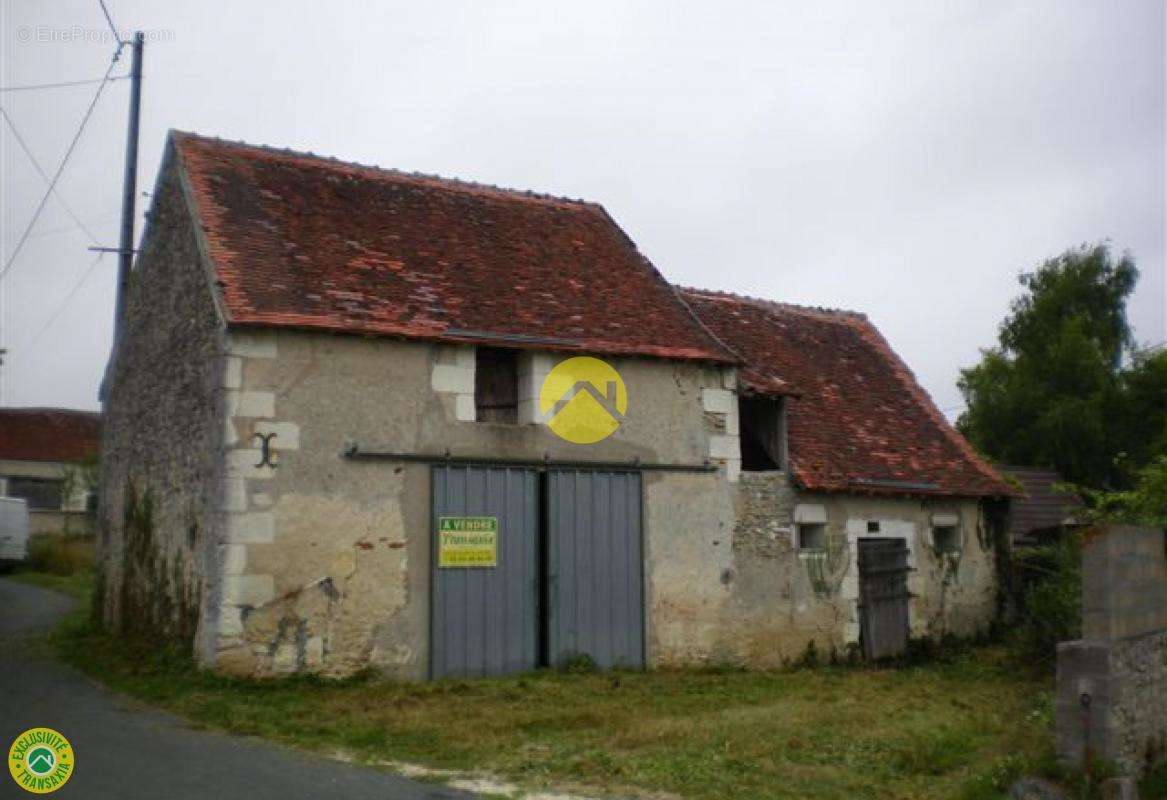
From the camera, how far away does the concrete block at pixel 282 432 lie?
1111 cm

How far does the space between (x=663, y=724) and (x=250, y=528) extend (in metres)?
4.43

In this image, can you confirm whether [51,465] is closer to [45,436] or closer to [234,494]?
[45,436]

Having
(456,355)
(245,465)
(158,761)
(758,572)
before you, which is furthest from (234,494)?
(758,572)

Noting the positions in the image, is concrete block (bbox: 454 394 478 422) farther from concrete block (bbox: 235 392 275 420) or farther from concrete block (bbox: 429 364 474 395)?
concrete block (bbox: 235 392 275 420)

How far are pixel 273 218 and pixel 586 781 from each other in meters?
8.04

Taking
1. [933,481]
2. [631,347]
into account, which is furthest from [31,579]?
[933,481]

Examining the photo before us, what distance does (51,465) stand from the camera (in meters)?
37.2

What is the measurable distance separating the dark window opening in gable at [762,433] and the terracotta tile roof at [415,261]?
146cm

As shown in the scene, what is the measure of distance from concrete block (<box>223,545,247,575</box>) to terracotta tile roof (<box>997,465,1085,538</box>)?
14291mm

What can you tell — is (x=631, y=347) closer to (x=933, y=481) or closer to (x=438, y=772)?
(x=933, y=481)

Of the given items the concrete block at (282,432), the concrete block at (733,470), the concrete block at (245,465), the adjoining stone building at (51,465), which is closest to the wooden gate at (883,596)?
the concrete block at (733,470)

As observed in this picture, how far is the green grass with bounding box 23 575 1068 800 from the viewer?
25.9 ft

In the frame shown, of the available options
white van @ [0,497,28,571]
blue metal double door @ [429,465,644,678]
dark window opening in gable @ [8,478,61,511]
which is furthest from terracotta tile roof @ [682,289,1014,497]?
dark window opening in gable @ [8,478,61,511]

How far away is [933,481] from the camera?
628 inches
